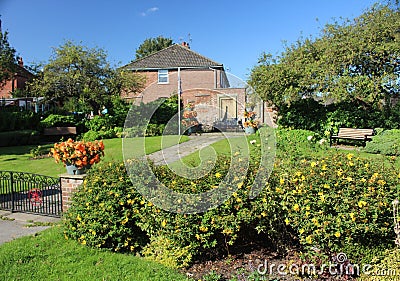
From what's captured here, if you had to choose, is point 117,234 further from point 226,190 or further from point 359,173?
point 359,173

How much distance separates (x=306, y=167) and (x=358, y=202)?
0.69 m

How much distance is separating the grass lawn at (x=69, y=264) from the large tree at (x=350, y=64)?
12.5m

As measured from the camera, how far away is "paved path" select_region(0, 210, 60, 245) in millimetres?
4898

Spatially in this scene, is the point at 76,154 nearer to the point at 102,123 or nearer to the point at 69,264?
the point at 69,264

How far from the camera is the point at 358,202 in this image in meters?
3.12

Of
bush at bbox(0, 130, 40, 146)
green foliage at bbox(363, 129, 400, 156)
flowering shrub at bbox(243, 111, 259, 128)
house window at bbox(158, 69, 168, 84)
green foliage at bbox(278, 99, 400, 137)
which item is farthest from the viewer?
bush at bbox(0, 130, 40, 146)

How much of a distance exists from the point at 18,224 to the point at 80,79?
16.1 m

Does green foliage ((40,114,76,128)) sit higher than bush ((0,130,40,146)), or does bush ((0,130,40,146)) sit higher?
green foliage ((40,114,76,128))

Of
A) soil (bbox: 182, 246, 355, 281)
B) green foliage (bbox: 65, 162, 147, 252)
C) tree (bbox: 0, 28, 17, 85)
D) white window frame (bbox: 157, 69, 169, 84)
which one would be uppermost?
tree (bbox: 0, 28, 17, 85)

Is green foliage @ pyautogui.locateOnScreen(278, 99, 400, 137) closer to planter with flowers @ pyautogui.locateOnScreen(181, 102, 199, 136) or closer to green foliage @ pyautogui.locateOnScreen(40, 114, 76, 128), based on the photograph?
planter with flowers @ pyautogui.locateOnScreen(181, 102, 199, 136)

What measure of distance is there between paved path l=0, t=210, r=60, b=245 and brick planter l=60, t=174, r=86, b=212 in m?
0.47

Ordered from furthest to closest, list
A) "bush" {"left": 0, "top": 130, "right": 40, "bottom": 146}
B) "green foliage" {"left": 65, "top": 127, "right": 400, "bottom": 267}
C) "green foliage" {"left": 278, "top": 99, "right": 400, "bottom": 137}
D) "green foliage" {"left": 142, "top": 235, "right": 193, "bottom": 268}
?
"bush" {"left": 0, "top": 130, "right": 40, "bottom": 146}
"green foliage" {"left": 278, "top": 99, "right": 400, "bottom": 137}
"green foliage" {"left": 142, "top": 235, "right": 193, "bottom": 268}
"green foliage" {"left": 65, "top": 127, "right": 400, "bottom": 267}

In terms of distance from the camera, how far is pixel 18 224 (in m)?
5.41

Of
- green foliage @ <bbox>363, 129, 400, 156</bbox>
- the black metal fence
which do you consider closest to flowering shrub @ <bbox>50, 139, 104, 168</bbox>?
the black metal fence
